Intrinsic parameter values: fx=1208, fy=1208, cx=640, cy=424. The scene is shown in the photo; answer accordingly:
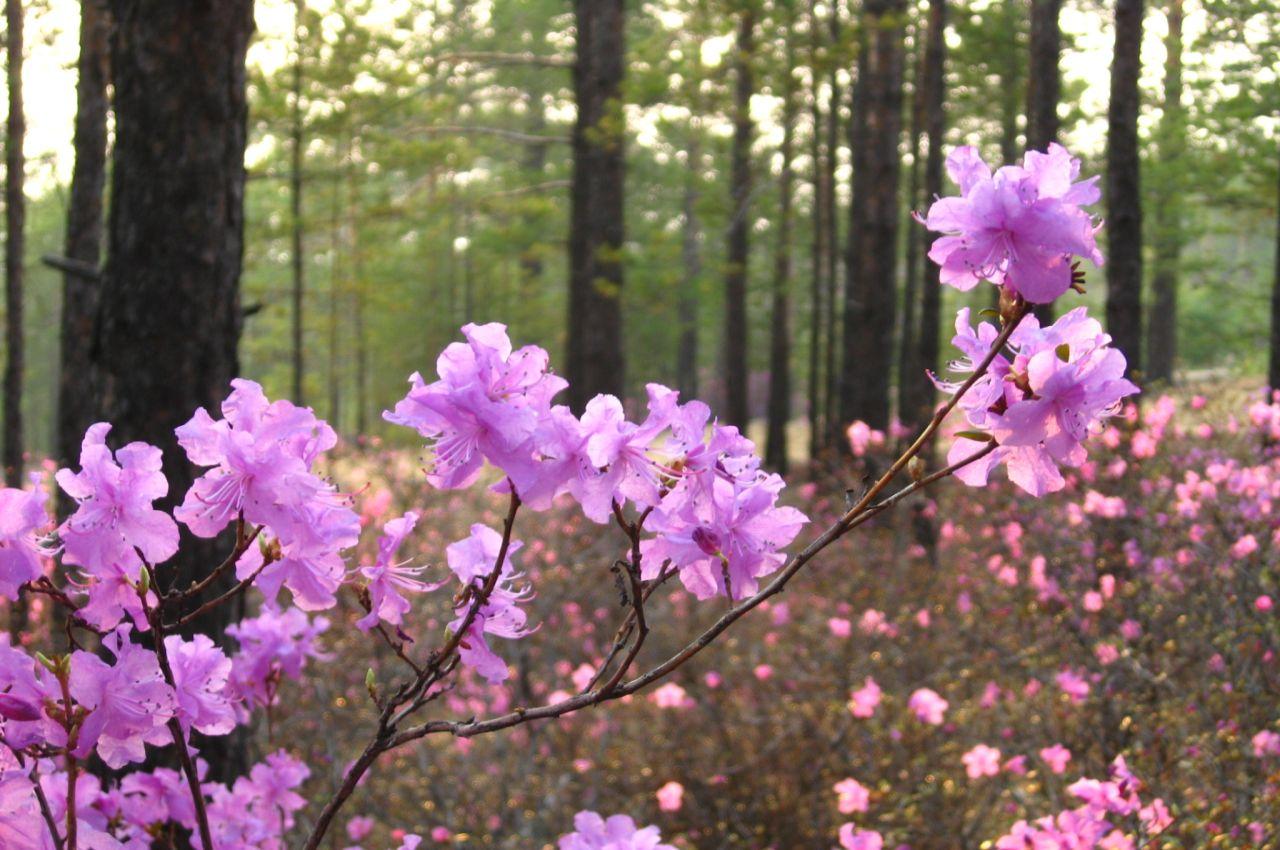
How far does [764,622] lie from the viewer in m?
6.87

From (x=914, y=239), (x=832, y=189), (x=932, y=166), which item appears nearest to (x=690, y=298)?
(x=832, y=189)

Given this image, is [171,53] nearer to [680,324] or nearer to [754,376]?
[680,324]

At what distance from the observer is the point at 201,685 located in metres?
1.48

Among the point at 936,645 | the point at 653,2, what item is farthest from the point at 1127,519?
the point at 653,2

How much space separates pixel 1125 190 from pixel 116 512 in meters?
6.09

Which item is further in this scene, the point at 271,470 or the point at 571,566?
the point at 571,566

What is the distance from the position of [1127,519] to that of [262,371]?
42.6 m

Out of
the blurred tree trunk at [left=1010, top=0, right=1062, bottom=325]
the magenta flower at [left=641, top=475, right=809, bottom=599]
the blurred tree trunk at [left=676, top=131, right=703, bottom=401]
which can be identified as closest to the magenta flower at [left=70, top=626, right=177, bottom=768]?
the magenta flower at [left=641, top=475, right=809, bottom=599]

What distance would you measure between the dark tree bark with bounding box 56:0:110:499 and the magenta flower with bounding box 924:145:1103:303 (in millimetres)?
6363

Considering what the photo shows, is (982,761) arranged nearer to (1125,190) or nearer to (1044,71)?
(1125,190)

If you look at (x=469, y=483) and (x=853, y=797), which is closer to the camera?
(x=469, y=483)

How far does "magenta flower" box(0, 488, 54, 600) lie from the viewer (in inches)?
49.9

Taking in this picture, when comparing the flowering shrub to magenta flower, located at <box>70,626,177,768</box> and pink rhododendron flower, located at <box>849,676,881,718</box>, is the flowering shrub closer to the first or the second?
magenta flower, located at <box>70,626,177,768</box>

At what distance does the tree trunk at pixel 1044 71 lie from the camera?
783 centimetres
